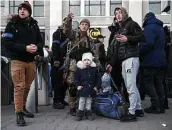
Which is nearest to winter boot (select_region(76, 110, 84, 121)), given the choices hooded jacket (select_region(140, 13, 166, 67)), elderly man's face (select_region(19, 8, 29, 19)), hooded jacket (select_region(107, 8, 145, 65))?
hooded jacket (select_region(107, 8, 145, 65))

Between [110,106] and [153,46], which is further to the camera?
[153,46]

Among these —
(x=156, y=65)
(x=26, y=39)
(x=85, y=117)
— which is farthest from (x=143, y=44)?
(x=26, y=39)

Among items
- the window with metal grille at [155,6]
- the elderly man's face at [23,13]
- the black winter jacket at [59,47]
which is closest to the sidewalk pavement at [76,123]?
the black winter jacket at [59,47]

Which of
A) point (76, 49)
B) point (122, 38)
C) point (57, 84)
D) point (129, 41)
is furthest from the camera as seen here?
point (57, 84)

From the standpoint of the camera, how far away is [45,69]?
8.43 metres

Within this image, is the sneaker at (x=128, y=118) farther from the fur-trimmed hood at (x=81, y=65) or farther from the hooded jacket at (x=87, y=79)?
the fur-trimmed hood at (x=81, y=65)

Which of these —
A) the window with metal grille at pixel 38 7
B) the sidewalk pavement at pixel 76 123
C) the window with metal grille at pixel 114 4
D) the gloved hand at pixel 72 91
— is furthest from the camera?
the window with metal grille at pixel 38 7

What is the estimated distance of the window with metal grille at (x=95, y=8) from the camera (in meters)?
32.2

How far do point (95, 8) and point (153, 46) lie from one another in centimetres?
2570

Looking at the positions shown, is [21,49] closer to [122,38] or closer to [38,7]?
[122,38]

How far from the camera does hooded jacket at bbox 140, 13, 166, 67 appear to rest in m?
7.07

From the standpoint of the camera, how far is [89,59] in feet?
21.9

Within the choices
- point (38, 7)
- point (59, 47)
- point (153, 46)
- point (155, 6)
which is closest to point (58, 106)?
point (59, 47)

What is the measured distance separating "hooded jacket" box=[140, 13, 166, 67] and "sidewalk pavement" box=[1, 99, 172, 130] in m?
1.01
